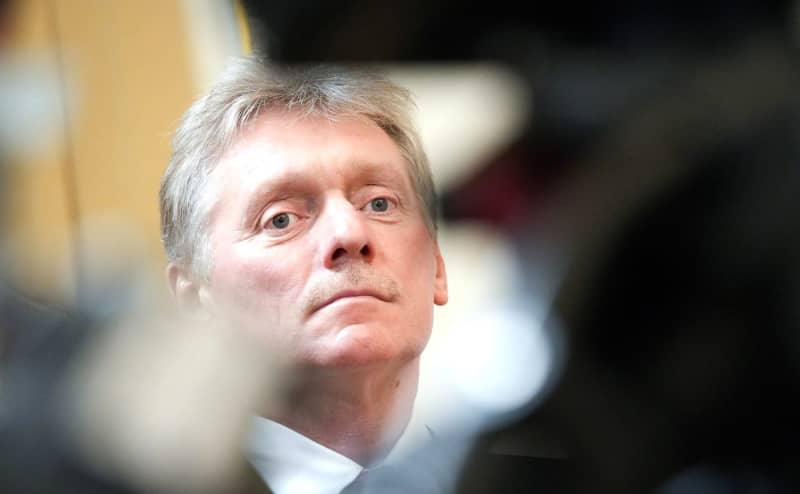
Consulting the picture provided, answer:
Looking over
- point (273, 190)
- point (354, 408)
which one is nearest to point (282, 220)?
point (273, 190)

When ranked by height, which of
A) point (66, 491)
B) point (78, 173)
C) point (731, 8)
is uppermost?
point (731, 8)

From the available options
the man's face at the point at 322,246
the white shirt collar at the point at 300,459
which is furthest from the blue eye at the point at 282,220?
the white shirt collar at the point at 300,459

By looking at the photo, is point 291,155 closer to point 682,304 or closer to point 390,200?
point 390,200

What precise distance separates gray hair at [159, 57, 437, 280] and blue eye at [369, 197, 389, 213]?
2 cm

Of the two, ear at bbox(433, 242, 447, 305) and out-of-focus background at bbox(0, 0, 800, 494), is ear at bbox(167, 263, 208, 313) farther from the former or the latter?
ear at bbox(433, 242, 447, 305)

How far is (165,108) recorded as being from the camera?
60cm

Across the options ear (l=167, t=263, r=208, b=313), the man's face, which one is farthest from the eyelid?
ear (l=167, t=263, r=208, b=313)

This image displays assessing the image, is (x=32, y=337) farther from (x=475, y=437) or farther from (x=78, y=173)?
(x=475, y=437)

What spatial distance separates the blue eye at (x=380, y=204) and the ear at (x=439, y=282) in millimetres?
38

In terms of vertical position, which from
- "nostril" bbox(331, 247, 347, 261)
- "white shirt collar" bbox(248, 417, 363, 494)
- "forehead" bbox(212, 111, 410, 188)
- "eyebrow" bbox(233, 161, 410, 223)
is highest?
"forehead" bbox(212, 111, 410, 188)

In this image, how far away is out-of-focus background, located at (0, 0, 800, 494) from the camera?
1.85 ft

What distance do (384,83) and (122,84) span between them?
161 mm

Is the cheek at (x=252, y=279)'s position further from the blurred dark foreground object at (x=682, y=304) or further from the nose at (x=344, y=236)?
the blurred dark foreground object at (x=682, y=304)

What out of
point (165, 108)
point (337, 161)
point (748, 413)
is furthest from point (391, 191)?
point (748, 413)
